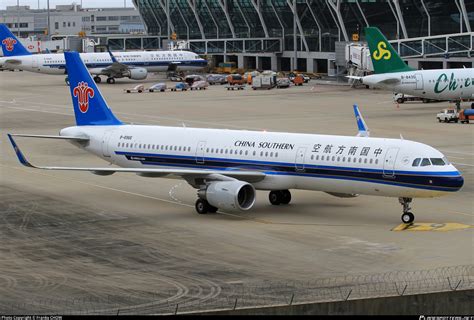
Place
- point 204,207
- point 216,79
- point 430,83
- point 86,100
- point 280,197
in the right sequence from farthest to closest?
point 216,79 → point 430,83 → point 86,100 → point 280,197 → point 204,207

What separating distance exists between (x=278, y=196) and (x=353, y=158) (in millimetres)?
5557

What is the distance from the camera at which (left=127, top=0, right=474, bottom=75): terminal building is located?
418 feet

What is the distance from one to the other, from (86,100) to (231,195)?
1284 centimetres

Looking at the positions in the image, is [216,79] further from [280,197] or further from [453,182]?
[453,182]

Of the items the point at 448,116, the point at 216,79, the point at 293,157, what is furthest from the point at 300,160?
the point at 216,79

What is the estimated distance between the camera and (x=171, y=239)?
133 feet

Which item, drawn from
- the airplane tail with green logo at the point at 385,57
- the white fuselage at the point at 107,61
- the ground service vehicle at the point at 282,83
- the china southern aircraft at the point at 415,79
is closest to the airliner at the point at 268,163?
the china southern aircraft at the point at 415,79

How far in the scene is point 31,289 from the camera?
32094mm

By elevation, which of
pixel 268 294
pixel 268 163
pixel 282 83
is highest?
pixel 268 163

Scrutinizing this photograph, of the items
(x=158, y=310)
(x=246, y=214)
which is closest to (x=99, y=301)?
(x=158, y=310)

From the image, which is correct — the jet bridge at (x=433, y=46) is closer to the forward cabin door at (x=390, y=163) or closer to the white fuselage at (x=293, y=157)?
the white fuselage at (x=293, y=157)

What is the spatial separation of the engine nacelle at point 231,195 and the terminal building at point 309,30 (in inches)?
3252

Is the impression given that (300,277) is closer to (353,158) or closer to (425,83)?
(353,158)

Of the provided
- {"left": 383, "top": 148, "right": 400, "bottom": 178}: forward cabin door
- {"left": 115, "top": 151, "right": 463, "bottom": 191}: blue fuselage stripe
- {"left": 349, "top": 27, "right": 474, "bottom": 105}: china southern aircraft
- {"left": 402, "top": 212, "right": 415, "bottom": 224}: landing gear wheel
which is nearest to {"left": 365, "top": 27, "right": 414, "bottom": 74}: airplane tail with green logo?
{"left": 349, "top": 27, "right": 474, "bottom": 105}: china southern aircraft
